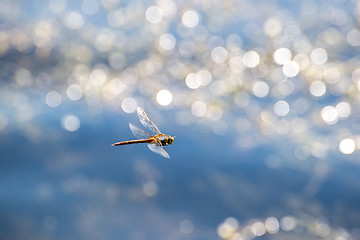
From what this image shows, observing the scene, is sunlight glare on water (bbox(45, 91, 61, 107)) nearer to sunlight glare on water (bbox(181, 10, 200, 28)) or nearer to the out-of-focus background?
the out-of-focus background

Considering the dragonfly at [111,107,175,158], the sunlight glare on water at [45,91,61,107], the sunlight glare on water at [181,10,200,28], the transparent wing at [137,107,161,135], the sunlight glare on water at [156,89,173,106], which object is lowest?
the dragonfly at [111,107,175,158]

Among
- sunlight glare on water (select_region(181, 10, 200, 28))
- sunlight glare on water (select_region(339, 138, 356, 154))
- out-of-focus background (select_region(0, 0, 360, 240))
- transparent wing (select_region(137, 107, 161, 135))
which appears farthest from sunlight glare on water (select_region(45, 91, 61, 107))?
transparent wing (select_region(137, 107, 161, 135))

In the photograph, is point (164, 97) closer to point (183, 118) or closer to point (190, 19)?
point (183, 118)

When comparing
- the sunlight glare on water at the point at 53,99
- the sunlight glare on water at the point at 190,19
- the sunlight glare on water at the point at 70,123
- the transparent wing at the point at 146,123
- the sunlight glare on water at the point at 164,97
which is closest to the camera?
the transparent wing at the point at 146,123

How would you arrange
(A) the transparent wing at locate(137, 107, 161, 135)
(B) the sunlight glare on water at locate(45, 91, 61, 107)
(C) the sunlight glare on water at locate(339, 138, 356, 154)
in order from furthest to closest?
(B) the sunlight glare on water at locate(45, 91, 61, 107), (C) the sunlight glare on water at locate(339, 138, 356, 154), (A) the transparent wing at locate(137, 107, 161, 135)

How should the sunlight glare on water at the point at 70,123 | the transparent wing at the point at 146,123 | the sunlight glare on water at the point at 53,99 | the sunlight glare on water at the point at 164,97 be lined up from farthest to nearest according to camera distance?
the sunlight glare on water at the point at 164,97 → the sunlight glare on water at the point at 53,99 → the sunlight glare on water at the point at 70,123 → the transparent wing at the point at 146,123

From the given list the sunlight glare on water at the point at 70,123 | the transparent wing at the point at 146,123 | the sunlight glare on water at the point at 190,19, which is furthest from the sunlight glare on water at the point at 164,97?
the transparent wing at the point at 146,123

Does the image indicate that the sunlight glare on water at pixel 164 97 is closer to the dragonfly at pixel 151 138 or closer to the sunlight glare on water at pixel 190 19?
the sunlight glare on water at pixel 190 19

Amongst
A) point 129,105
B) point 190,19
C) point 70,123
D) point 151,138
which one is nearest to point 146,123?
point 151,138
